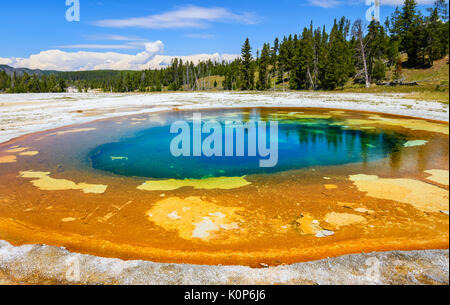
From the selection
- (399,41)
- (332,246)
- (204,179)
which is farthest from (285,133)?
(399,41)

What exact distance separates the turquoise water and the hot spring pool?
6 centimetres

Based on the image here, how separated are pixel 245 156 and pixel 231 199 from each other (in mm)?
4183

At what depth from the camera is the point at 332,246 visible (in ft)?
14.5

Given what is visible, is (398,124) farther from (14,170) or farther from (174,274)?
(14,170)

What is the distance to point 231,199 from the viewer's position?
648cm

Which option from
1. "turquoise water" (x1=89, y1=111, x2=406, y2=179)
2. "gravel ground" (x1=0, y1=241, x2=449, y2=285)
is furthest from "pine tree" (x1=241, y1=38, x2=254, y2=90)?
"gravel ground" (x1=0, y1=241, x2=449, y2=285)

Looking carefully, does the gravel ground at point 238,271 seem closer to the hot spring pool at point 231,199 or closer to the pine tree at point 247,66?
the hot spring pool at point 231,199

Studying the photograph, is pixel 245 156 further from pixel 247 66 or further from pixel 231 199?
pixel 247 66

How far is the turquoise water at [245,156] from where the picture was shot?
8922 millimetres

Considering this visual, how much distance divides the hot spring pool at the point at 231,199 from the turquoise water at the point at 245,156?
0.21 ft

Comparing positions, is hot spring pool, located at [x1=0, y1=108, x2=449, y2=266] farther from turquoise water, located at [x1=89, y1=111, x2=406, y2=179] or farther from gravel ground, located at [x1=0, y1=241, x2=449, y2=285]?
gravel ground, located at [x1=0, y1=241, x2=449, y2=285]

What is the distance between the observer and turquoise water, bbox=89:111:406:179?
8.92 m

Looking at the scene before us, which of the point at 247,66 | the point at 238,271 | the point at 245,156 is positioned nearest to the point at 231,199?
the point at 238,271
